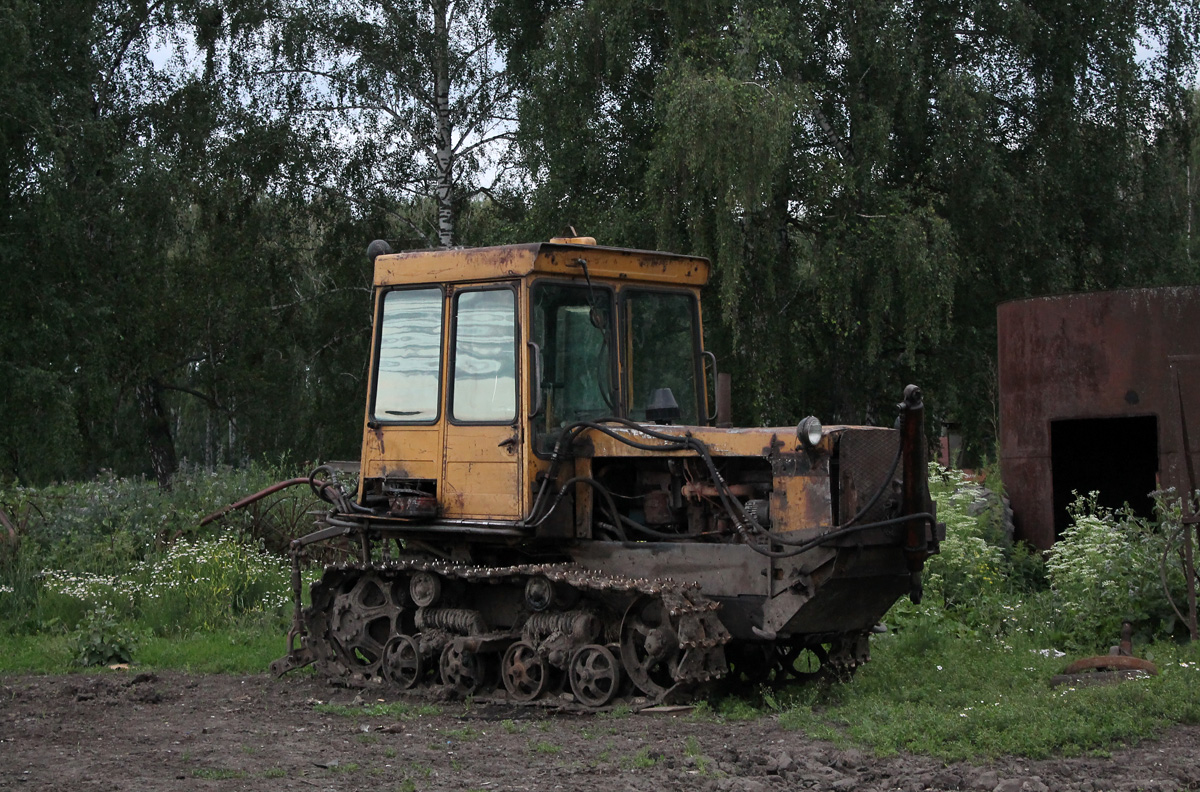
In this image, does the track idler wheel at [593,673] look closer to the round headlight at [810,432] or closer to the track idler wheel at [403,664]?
the track idler wheel at [403,664]

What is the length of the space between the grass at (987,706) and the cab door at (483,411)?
223 centimetres

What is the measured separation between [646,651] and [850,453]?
66.5 inches

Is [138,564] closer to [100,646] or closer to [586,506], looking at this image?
[100,646]

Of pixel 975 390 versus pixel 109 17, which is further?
pixel 109 17

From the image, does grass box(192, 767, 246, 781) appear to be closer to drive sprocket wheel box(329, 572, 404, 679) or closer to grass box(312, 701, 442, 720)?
grass box(312, 701, 442, 720)

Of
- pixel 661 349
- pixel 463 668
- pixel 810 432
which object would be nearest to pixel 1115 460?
pixel 661 349

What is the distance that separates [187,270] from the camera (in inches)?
1045

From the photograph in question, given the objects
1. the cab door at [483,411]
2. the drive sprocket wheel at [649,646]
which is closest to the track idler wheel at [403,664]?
the cab door at [483,411]

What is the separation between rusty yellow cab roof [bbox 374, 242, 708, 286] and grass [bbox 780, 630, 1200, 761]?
2954mm

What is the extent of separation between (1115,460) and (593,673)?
8.72 m

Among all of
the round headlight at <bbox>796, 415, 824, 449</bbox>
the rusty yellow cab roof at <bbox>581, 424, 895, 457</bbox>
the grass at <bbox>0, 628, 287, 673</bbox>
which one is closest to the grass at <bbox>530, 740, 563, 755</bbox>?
the rusty yellow cab roof at <bbox>581, 424, 895, 457</bbox>

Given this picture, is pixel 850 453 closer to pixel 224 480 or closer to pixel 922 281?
pixel 224 480

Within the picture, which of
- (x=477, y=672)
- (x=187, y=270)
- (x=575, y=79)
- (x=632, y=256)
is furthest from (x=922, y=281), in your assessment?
(x=187, y=270)

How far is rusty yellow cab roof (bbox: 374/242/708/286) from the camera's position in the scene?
28.6ft
